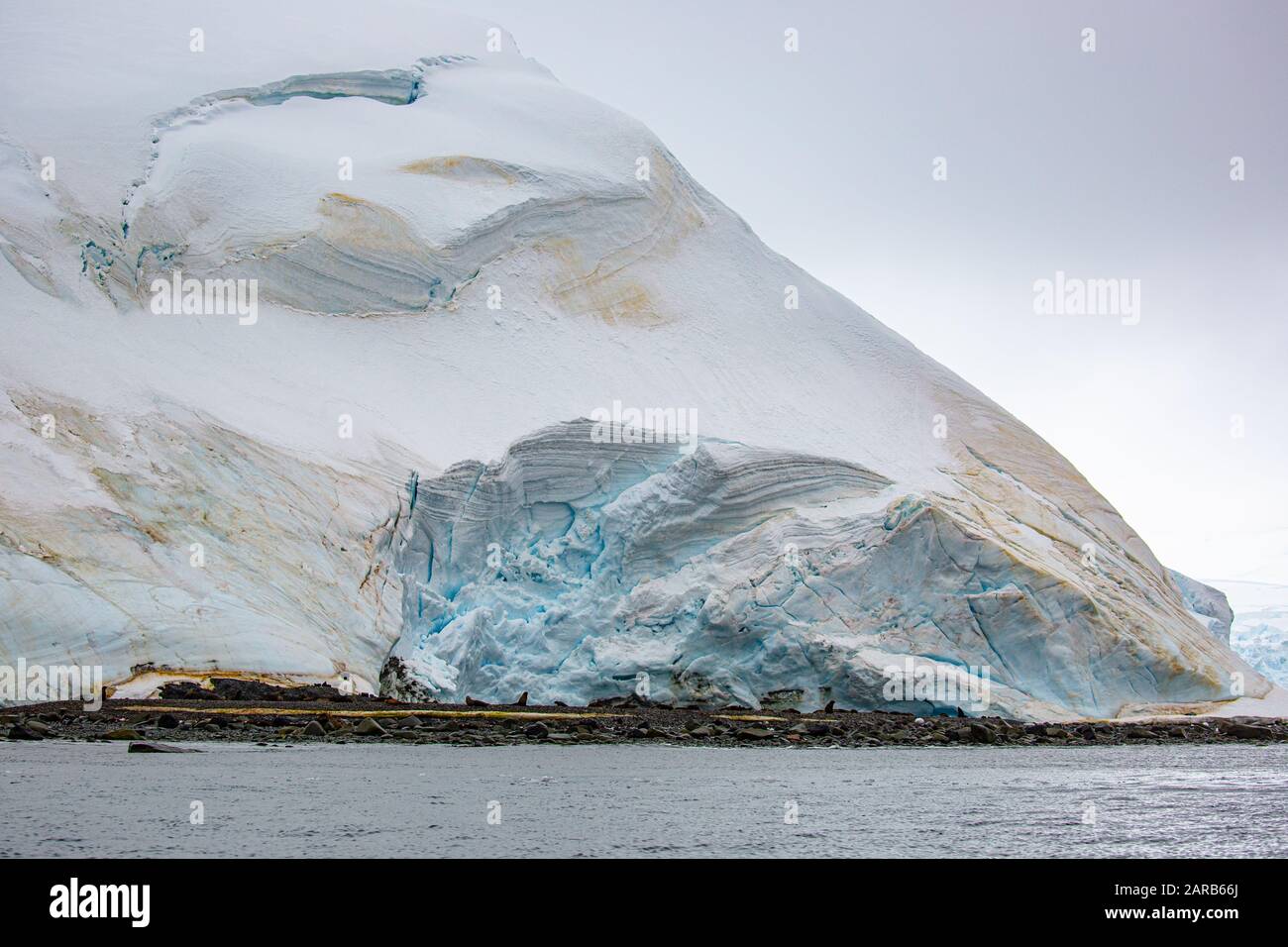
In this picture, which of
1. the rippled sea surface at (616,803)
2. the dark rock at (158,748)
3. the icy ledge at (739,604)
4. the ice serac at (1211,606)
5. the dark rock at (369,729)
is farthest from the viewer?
the ice serac at (1211,606)

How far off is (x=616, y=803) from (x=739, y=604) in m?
10.7

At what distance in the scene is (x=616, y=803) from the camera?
13.8 meters

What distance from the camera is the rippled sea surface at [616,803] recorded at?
427 inches

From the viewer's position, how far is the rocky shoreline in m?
19.2

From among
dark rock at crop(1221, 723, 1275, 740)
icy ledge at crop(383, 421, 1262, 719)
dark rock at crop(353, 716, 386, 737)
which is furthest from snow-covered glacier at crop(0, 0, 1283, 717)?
dark rock at crop(353, 716, 386, 737)

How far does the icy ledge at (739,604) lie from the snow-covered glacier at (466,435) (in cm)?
7

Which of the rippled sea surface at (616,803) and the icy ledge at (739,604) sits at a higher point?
the icy ledge at (739,604)

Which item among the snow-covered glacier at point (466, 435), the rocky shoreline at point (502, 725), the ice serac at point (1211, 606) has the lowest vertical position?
the rocky shoreline at point (502, 725)

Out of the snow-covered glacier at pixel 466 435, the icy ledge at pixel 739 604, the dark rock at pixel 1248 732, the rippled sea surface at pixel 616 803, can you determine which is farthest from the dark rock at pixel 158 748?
the dark rock at pixel 1248 732

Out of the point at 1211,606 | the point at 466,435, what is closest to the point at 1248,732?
the point at 1211,606

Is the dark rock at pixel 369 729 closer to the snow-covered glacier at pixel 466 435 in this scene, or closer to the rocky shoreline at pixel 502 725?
the rocky shoreline at pixel 502 725

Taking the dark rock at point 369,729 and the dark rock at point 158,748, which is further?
the dark rock at point 369,729

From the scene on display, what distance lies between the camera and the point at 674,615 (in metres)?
24.7
